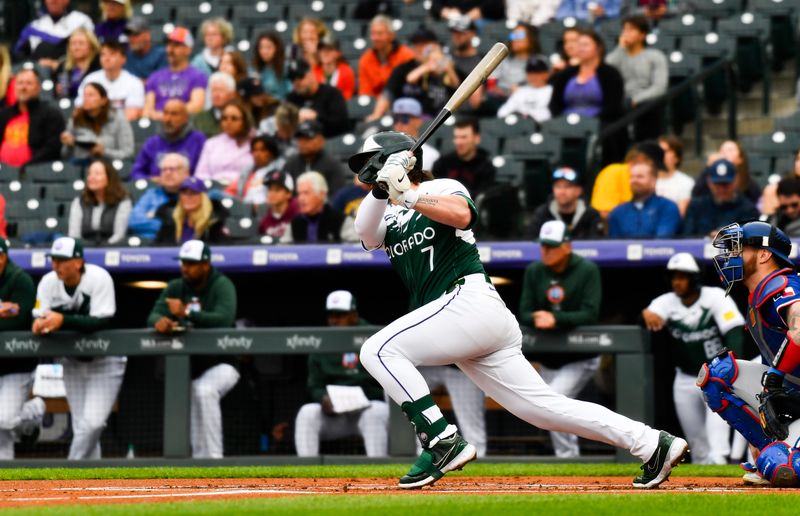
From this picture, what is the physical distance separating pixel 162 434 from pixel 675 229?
13.1 feet

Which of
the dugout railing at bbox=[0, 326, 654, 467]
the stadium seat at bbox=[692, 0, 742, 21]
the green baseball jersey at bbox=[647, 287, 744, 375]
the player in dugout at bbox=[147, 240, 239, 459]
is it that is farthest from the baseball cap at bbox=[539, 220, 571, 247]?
the stadium seat at bbox=[692, 0, 742, 21]

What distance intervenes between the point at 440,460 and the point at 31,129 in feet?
26.8

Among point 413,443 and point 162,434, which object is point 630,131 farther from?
point 162,434

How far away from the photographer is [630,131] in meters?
12.1

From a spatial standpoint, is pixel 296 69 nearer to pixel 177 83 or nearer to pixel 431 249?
pixel 177 83

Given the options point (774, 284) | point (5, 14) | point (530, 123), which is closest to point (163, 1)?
point (5, 14)

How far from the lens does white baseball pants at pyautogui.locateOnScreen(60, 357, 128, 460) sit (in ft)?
32.0

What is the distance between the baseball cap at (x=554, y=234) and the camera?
9.59 metres

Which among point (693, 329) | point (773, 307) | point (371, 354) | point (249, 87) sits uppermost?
point (249, 87)

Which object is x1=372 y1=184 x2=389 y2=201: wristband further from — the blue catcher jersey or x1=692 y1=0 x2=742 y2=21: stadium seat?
x1=692 y1=0 x2=742 y2=21: stadium seat

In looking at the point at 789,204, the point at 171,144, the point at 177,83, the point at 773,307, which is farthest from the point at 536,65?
the point at 773,307

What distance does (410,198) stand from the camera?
6.07 metres

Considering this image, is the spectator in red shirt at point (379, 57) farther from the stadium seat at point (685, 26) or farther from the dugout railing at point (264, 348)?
the dugout railing at point (264, 348)

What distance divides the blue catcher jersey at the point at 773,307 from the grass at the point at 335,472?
63.5 inches
